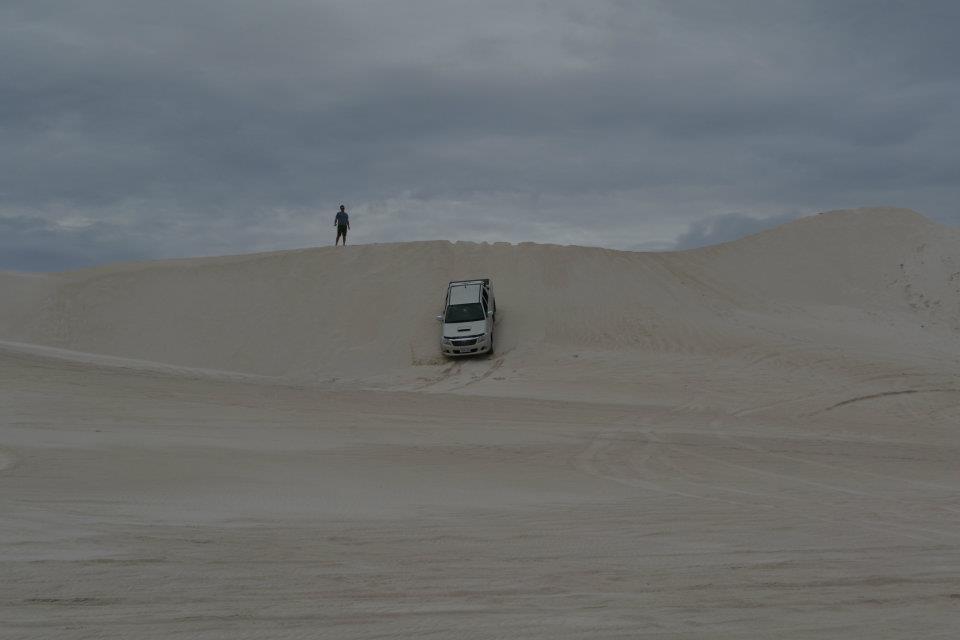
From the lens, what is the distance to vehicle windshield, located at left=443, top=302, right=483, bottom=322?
28734mm

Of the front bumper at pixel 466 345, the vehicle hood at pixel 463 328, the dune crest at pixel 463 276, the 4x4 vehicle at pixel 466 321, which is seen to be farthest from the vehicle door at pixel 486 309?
the dune crest at pixel 463 276

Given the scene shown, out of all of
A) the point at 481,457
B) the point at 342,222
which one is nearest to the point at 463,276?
the point at 342,222

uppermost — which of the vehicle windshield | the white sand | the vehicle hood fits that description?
the vehicle windshield

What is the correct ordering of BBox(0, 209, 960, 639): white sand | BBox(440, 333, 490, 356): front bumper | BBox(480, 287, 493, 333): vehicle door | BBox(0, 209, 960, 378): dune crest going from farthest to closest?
BBox(0, 209, 960, 378): dune crest, BBox(480, 287, 493, 333): vehicle door, BBox(440, 333, 490, 356): front bumper, BBox(0, 209, 960, 639): white sand

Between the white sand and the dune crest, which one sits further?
the dune crest

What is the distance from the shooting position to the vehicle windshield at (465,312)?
1131 inches

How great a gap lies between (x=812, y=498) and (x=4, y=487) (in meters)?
8.94

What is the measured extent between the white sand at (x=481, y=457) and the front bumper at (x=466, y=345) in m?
0.61

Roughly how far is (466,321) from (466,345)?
2.78 ft

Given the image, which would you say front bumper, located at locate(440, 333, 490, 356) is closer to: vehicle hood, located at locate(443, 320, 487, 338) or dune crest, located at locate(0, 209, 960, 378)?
vehicle hood, located at locate(443, 320, 487, 338)

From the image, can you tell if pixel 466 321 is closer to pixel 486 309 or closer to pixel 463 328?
pixel 463 328

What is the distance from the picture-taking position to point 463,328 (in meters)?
28.5

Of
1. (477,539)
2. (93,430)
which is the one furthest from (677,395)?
(477,539)

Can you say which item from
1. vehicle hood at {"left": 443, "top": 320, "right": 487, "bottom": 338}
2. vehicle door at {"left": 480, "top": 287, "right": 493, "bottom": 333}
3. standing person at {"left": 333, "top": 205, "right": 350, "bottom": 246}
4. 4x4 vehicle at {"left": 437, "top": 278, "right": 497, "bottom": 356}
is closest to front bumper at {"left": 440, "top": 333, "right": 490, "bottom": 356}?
4x4 vehicle at {"left": 437, "top": 278, "right": 497, "bottom": 356}
